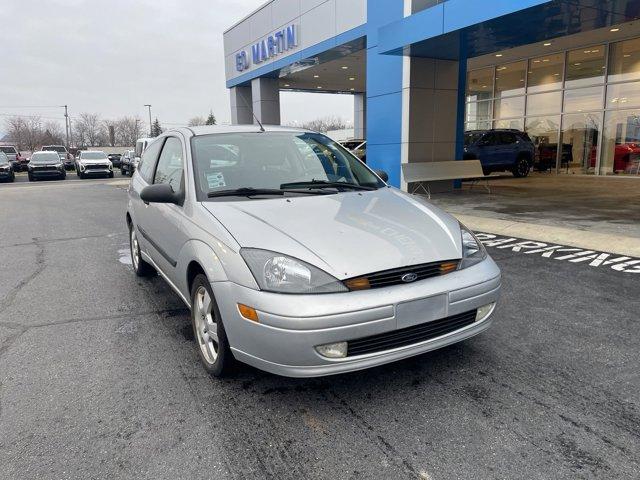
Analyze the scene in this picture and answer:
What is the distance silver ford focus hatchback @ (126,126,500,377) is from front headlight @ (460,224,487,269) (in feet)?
0.04

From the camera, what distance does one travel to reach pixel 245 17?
74.2 ft

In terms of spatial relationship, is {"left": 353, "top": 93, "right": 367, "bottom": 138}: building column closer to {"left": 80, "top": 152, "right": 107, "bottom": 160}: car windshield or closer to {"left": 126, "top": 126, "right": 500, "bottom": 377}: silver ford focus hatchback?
{"left": 80, "top": 152, "right": 107, "bottom": 160}: car windshield

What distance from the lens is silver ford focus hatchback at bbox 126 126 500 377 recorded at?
8.65ft

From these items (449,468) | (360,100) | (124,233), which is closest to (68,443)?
(449,468)

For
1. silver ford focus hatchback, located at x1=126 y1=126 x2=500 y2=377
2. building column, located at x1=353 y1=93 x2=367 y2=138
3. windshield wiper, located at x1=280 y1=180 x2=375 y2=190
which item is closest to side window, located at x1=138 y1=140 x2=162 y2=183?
silver ford focus hatchback, located at x1=126 y1=126 x2=500 y2=377

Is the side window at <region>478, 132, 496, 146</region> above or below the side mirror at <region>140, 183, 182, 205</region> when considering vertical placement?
above

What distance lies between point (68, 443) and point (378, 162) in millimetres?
12520

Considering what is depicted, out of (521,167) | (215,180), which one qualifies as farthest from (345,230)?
(521,167)

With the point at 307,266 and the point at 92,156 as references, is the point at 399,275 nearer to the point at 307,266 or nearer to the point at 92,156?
the point at 307,266

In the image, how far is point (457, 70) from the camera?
13305 millimetres

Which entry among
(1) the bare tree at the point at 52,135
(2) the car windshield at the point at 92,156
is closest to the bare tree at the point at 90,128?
(1) the bare tree at the point at 52,135

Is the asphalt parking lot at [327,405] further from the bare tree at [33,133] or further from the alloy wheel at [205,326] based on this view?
the bare tree at [33,133]

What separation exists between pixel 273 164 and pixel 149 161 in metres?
1.92

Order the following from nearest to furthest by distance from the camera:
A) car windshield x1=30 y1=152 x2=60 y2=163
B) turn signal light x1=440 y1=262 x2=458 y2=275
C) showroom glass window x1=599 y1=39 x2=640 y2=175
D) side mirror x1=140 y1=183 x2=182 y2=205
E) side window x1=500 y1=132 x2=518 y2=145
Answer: turn signal light x1=440 y1=262 x2=458 y2=275 < side mirror x1=140 y1=183 x2=182 y2=205 < side window x1=500 y1=132 x2=518 y2=145 < showroom glass window x1=599 y1=39 x2=640 y2=175 < car windshield x1=30 y1=152 x2=60 y2=163
